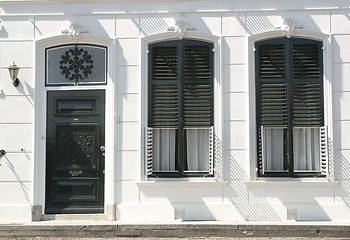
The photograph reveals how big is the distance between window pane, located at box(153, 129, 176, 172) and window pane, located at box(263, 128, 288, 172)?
153cm

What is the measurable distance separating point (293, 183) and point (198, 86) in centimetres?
220

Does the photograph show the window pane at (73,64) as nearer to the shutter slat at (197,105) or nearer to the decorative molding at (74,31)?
the decorative molding at (74,31)

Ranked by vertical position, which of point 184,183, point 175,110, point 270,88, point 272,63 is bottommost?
point 184,183

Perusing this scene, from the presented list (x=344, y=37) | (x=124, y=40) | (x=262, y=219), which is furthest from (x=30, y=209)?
(x=344, y=37)

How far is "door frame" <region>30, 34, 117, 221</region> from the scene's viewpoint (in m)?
8.11

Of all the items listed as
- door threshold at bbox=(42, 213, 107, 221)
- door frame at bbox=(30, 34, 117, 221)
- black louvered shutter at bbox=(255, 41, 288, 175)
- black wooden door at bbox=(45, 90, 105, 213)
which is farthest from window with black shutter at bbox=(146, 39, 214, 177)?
door threshold at bbox=(42, 213, 107, 221)

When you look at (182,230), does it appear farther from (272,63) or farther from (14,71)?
(14,71)

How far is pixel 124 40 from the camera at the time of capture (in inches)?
323

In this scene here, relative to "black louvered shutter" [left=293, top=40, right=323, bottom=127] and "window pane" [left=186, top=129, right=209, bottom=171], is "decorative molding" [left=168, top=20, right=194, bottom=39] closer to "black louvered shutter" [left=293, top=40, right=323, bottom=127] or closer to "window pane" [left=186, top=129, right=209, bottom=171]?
"window pane" [left=186, top=129, right=209, bottom=171]

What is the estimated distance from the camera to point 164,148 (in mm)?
8242

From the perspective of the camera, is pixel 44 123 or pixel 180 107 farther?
pixel 44 123

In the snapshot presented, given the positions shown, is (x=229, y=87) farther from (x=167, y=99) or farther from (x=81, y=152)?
(x=81, y=152)

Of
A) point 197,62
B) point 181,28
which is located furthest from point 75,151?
point 181,28

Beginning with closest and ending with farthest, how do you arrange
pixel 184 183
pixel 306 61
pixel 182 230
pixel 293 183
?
pixel 182 230 < pixel 293 183 < pixel 184 183 < pixel 306 61
